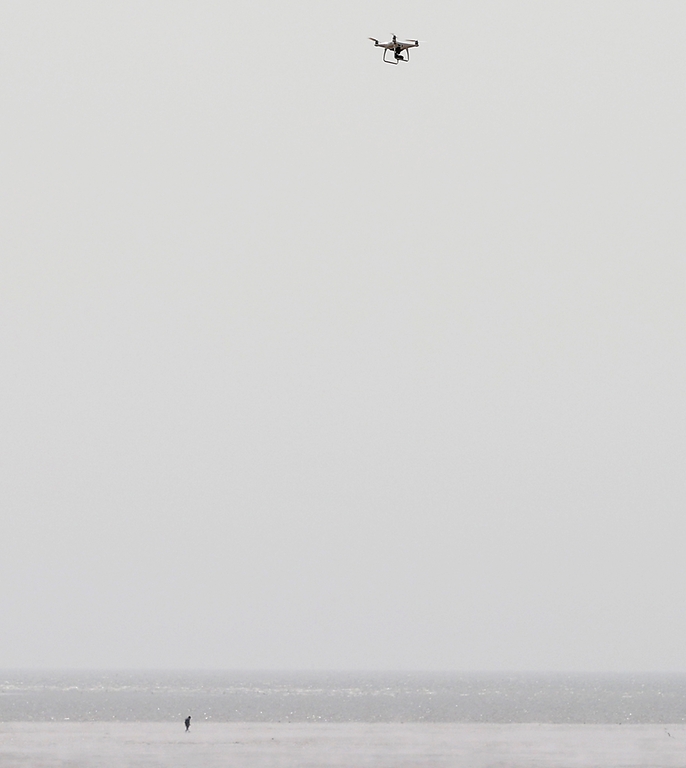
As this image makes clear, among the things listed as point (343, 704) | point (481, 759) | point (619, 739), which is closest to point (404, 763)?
point (481, 759)

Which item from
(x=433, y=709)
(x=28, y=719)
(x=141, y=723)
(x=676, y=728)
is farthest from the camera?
(x=433, y=709)

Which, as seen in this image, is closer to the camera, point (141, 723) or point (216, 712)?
point (141, 723)

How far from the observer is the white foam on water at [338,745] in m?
66.4

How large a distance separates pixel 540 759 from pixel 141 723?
47.3 meters

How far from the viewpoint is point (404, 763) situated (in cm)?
6575

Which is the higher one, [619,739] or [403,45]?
[403,45]

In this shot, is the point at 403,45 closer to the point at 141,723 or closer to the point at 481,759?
the point at 481,759

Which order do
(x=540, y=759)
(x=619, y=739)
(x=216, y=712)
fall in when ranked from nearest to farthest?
1. (x=540, y=759)
2. (x=619, y=739)
3. (x=216, y=712)

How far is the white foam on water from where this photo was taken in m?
66.4

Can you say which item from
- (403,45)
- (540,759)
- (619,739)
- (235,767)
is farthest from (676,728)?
(403,45)

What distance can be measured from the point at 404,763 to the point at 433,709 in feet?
250

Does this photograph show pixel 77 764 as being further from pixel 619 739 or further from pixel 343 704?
pixel 343 704

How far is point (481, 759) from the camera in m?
68.1

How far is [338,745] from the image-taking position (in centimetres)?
7731
